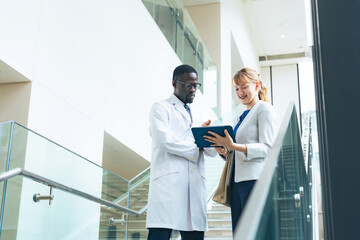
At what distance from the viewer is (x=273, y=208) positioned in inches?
65.2

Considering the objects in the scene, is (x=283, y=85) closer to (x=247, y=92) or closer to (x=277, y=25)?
(x=277, y=25)

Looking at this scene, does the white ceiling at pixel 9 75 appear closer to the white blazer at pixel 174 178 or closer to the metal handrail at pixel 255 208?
the white blazer at pixel 174 178

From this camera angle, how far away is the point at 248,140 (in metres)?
3.17

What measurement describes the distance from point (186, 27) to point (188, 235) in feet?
26.2

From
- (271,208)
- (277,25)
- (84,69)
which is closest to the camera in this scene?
(271,208)

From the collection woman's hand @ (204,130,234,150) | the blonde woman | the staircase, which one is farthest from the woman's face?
the staircase

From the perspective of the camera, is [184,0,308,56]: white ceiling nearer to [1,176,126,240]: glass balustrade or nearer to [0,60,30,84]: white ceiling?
[0,60,30,84]: white ceiling

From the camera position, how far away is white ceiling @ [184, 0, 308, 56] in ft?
53.6

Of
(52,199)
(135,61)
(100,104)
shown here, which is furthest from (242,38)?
(52,199)

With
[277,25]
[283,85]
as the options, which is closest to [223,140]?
[277,25]

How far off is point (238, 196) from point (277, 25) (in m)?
15.4

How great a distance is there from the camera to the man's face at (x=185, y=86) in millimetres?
3346

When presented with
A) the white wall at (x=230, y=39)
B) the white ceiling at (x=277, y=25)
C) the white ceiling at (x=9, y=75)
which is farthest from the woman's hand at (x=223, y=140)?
the white ceiling at (x=277, y=25)

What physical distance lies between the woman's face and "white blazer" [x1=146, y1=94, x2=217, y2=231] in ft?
1.50
